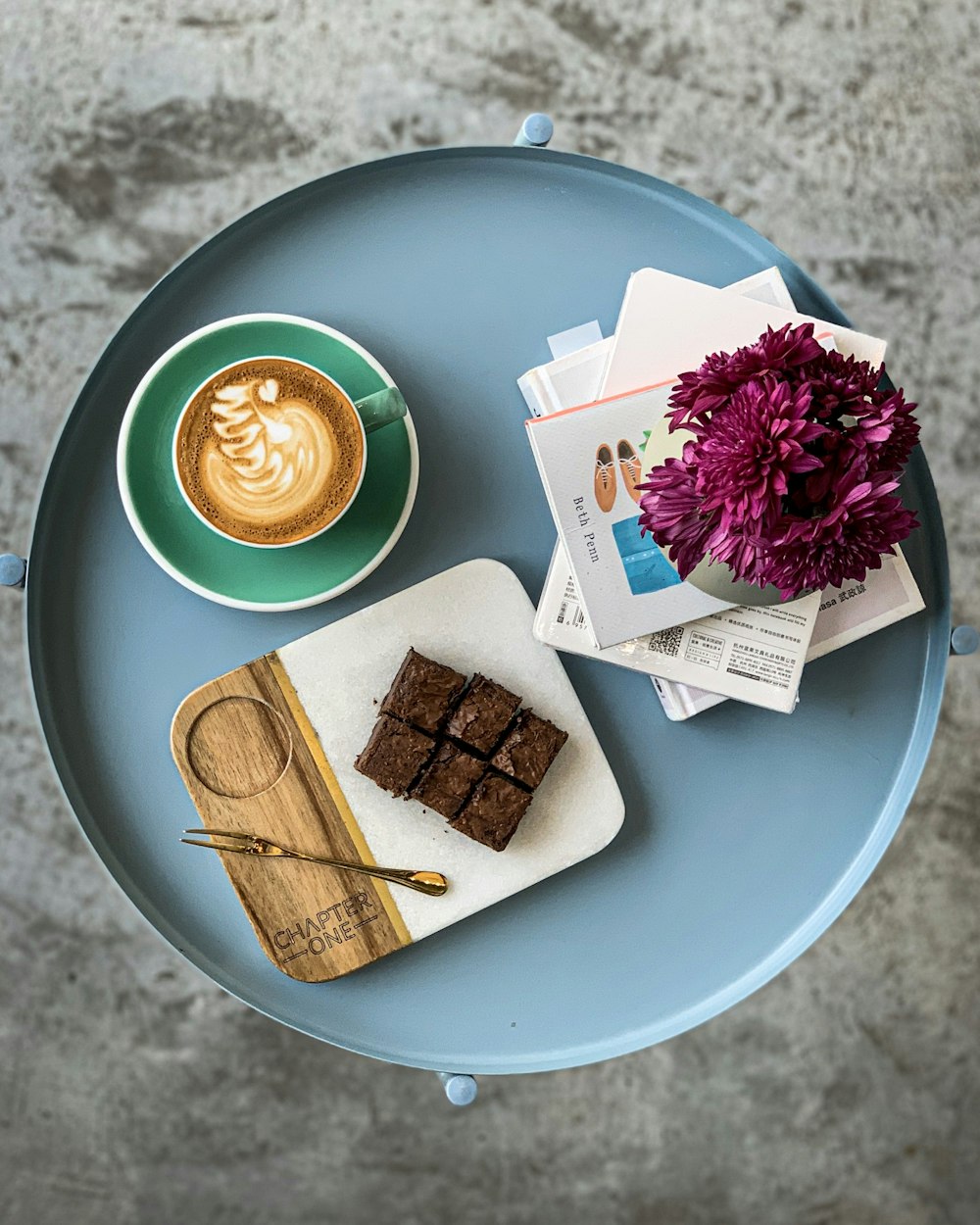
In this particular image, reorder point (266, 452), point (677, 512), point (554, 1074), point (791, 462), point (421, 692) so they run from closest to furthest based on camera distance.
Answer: point (791, 462), point (677, 512), point (266, 452), point (421, 692), point (554, 1074)

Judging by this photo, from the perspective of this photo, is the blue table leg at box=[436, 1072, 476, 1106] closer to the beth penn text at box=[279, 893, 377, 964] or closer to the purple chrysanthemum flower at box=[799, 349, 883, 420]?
the beth penn text at box=[279, 893, 377, 964]

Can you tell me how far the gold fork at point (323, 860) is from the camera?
4.47ft

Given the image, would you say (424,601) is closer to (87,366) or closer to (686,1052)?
→ (87,366)

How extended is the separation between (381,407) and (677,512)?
39 centimetres

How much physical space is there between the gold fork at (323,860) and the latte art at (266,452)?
1.39 ft

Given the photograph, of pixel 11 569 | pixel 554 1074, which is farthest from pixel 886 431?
pixel 554 1074

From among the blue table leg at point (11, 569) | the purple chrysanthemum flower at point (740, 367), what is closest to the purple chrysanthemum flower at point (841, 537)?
the purple chrysanthemum flower at point (740, 367)

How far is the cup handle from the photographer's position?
50.2 inches

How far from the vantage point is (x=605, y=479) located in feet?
4.24

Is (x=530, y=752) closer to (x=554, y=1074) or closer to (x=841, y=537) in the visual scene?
(x=841, y=537)

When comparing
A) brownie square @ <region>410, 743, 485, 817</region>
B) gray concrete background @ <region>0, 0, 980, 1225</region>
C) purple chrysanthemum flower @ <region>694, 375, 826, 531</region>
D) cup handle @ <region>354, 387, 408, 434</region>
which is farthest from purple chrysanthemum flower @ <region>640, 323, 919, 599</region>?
gray concrete background @ <region>0, 0, 980, 1225</region>

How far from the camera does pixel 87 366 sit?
1.99 meters

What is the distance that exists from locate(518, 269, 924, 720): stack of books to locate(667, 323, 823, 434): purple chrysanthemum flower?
0.18m

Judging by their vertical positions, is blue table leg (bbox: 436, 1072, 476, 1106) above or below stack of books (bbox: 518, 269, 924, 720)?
below
